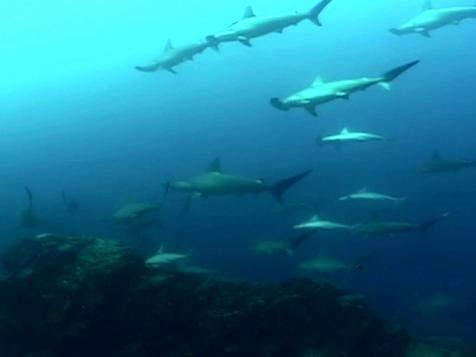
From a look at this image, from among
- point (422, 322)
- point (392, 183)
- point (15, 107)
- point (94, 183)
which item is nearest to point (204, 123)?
point (94, 183)

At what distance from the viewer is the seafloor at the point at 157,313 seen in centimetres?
802

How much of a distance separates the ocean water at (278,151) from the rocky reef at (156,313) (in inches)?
166

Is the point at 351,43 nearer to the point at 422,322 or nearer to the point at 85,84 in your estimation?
the point at 85,84

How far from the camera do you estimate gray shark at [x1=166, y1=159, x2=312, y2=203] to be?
29.8 feet

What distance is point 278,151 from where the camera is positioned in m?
24.3

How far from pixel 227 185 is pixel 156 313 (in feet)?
6.76

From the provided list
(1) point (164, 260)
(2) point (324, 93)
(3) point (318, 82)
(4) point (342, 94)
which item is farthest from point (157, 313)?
(3) point (318, 82)

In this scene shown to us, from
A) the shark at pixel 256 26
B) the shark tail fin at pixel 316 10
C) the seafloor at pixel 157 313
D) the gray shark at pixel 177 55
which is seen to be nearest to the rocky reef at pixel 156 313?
the seafloor at pixel 157 313

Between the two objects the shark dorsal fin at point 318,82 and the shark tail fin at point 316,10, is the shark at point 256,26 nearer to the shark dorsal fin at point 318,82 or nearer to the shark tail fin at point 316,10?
the shark tail fin at point 316,10

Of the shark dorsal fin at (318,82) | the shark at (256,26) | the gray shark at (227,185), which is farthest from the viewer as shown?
the shark at (256,26)

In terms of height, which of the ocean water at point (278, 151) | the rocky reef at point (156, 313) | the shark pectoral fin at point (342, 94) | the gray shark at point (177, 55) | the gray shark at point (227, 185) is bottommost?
the ocean water at point (278, 151)

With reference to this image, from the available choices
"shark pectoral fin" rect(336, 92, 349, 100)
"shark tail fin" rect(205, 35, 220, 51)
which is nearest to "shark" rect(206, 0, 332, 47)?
"shark tail fin" rect(205, 35, 220, 51)

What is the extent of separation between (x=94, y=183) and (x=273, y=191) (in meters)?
13.9

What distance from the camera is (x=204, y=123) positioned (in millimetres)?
27172
